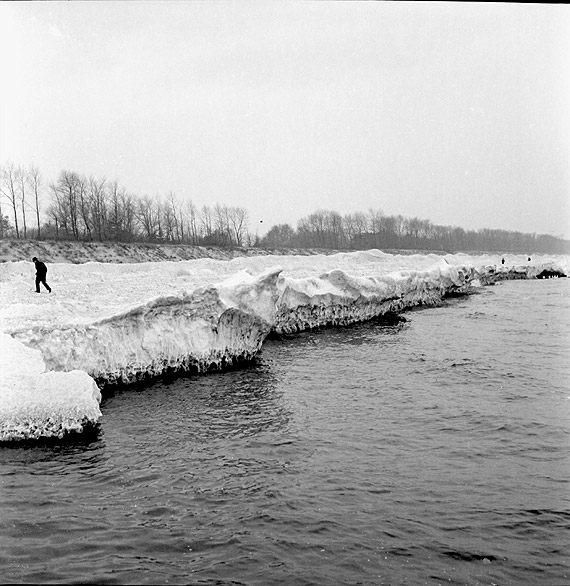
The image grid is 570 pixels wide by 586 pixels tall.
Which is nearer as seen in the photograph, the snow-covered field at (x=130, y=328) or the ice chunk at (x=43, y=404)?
the ice chunk at (x=43, y=404)

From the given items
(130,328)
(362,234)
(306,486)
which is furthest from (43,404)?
(362,234)

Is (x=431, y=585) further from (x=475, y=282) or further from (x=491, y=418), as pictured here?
(x=475, y=282)

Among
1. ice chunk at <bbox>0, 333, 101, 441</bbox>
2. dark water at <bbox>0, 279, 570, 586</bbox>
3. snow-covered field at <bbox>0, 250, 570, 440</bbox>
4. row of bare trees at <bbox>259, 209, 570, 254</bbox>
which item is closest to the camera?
dark water at <bbox>0, 279, 570, 586</bbox>

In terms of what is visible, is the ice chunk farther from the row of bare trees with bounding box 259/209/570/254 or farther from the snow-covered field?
the row of bare trees with bounding box 259/209/570/254

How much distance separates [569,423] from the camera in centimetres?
959

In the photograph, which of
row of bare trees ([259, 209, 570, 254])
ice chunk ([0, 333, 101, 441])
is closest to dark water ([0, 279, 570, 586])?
ice chunk ([0, 333, 101, 441])

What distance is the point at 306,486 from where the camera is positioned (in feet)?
24.0

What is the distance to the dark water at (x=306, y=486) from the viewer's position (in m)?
5.52

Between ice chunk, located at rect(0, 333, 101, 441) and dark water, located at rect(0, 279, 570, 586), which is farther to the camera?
ice chunk, located at rect(0, 333, 101, 441)

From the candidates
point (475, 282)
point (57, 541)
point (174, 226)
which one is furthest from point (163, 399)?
point (174, 226)

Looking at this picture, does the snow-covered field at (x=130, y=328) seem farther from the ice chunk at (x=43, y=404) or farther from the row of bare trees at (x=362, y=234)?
the row of bare trees at (x=362, y=234)

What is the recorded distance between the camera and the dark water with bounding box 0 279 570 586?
18.1ft

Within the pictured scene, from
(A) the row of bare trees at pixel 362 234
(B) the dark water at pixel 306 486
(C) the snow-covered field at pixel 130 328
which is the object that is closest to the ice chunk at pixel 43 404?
(C) the snow-covered field at pixel 130 328

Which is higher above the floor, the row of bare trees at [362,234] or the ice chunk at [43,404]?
the row of bare trees at [362,234]
